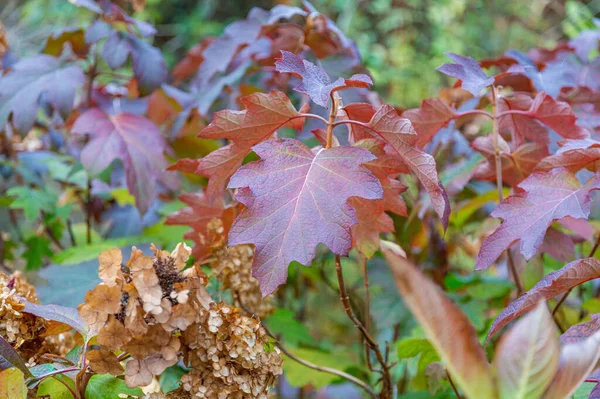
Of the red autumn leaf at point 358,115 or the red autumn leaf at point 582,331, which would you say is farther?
the red autumn leaf at point 358,115

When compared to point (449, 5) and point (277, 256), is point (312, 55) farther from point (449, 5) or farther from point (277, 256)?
point (449, 5)

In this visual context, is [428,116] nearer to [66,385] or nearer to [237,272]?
[237,272]

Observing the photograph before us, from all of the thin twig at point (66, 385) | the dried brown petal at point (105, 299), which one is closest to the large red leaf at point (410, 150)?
the dried brown petal at point (105, 299)

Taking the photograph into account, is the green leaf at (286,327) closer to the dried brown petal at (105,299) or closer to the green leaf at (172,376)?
the green leaf at (172,376)

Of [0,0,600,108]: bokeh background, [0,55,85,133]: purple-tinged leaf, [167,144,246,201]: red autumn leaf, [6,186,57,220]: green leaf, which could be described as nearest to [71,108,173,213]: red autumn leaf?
[0,55,85,133]: purple-tinged leaf

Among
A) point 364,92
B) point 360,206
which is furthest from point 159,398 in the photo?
point 364,92

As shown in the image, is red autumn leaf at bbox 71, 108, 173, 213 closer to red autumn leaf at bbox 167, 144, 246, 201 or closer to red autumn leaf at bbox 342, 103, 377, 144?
red autumn leaf at bbox 167, 144, 246, 201
